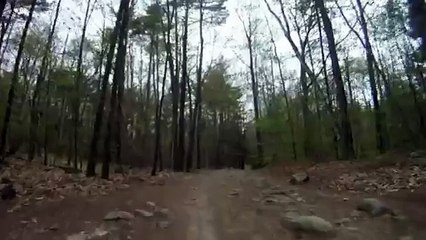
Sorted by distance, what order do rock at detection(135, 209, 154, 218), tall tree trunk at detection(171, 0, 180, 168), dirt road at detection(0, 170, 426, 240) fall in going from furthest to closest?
tall tree trunk at detection(171, 0, 180, 168)
rock at detection(135, 209, 154, 218)
dirt road at detection(0, 170, 426, 240)

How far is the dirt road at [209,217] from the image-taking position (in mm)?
6578

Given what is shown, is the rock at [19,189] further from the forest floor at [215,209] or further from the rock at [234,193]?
the rock at [234,193]

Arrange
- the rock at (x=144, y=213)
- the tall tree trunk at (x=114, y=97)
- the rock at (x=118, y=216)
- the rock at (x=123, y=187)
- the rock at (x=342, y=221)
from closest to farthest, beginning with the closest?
1. the rock at (x=342, y=221)
2. the rock at (x=118, y=216)
3. the rock at (x=144, y=213)
4. the rock at (x=123, y=187)
5. the tall tree trunk at (x=114, y=97)

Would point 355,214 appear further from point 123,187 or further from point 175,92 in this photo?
point 175,92

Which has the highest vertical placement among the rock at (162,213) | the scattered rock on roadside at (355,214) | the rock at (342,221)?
the rock at (162,213)

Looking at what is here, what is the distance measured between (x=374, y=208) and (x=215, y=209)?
3.09 m

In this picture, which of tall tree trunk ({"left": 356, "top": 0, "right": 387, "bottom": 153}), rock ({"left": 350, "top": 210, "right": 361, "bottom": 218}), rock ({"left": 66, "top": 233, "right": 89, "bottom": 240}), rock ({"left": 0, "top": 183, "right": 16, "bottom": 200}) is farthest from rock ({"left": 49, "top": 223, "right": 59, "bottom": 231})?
tall tree trunk ({"left": 356, "top": 0, "right": 387, "bottom": 153})

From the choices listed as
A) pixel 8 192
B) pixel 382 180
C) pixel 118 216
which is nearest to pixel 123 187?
pixel 8 192

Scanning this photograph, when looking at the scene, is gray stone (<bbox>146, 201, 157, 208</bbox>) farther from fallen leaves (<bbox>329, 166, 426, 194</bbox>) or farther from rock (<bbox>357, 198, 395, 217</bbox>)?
fallen leaves (<bbox>329, 166, 426, 194</bbox>)

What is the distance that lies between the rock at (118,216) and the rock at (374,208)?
4.35m

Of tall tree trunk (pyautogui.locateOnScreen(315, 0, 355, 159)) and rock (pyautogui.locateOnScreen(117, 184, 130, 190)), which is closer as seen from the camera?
rock (pyautogui.locateOnScreen(117, 184, 130, 190))

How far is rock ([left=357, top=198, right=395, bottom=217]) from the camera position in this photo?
7.34 metres

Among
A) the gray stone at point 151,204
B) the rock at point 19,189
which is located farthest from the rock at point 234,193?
the rock at point 19,189

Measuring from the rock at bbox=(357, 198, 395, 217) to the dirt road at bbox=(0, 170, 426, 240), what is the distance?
0.62 ft
